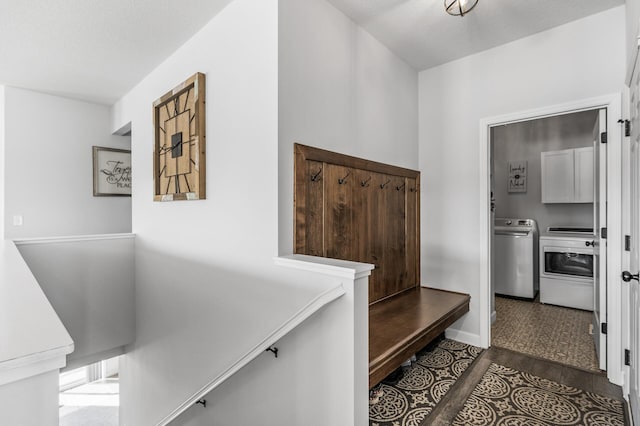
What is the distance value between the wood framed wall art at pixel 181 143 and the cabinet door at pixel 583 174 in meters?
4.60

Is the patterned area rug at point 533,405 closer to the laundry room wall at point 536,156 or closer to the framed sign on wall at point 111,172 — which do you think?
the laundry room wall at point 536,156

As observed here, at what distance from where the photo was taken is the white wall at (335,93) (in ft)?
6.63

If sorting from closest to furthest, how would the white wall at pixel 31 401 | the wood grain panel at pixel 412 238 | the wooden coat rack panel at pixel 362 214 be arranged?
the white wall at pixel 31 401 < the wooden coat rack panel at pixel 362 214 < the wood grain panel at pixel 412 238

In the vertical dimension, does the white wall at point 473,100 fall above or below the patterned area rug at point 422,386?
above

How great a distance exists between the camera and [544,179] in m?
4.61

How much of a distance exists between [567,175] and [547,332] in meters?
2.30

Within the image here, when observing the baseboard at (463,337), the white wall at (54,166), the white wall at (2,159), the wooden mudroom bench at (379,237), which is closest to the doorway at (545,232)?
the baseboard at (463,337)

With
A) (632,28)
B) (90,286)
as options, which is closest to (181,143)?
(90,286)

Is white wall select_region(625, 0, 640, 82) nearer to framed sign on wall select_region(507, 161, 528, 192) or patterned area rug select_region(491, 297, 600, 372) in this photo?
patterned area rug select_region(491, 297, 600, 372)

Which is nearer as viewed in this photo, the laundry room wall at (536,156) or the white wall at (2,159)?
the white wall at (2,159)

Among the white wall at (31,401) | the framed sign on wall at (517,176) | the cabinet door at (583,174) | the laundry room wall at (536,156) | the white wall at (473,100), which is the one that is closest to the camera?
the white wall at (31,401)

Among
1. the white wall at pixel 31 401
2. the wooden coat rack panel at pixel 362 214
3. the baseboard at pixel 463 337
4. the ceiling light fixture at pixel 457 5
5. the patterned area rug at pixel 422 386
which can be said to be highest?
the ceiling light fixture at pixel 457 5

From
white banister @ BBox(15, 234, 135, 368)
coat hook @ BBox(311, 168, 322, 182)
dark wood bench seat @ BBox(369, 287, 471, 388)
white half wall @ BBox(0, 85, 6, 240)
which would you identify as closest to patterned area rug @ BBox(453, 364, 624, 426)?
dark wood bench seat @ BBox(369, 287, 471, 388)

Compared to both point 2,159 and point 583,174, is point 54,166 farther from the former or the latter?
point 583,174
